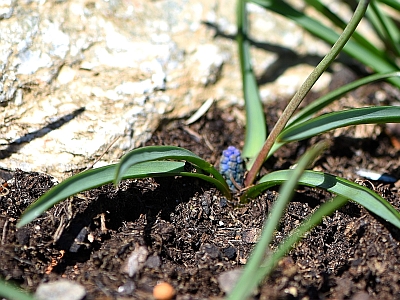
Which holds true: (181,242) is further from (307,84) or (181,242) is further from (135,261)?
(307,84)

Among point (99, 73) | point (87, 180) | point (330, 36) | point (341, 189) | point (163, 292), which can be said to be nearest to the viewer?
point (163, 292)

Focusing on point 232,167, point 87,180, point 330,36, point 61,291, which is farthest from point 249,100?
point 61,291

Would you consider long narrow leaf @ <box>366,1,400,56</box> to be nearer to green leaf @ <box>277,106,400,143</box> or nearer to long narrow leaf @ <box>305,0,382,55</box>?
long narrow leaf @ <box>305,0,382,55</box>

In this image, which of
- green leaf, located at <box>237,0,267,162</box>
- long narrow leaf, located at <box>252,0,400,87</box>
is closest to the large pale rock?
green leaf, located at <box>237,0,267,162</box>

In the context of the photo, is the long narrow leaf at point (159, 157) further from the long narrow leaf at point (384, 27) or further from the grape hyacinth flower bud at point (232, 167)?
the long narrow leaf at point (384, 27)

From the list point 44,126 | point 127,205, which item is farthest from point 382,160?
point 44,126

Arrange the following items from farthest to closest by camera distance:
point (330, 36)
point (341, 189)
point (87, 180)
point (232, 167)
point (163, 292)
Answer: point (330, 36)
point (232, 167)
point (341, 189)
point (87, 180)
point (163, 292)
